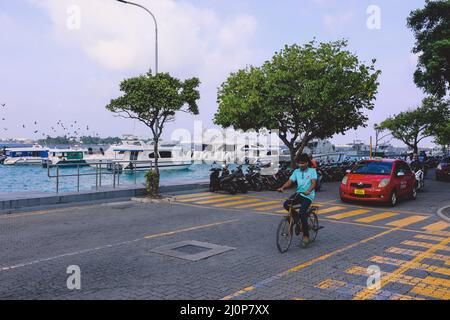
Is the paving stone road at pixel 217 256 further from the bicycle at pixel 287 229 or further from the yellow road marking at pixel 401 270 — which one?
the bicycle at pixel 287 229

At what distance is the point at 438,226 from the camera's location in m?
10.7

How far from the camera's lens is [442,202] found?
1577 cm

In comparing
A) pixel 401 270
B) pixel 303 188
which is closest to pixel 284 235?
pixel 303 188

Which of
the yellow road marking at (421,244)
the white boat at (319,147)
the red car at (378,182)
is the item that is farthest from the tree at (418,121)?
the yellow road marking at (421,244)

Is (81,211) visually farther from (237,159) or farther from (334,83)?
(237,159)

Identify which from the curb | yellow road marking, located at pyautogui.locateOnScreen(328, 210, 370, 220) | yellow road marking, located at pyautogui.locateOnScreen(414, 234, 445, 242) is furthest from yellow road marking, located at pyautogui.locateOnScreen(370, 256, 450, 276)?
the curb

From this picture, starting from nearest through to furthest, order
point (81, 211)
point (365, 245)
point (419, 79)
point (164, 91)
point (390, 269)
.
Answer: point (390, 269) < point (365, 245) < point (81, 211) < point (164, 91) < point (419, 79)

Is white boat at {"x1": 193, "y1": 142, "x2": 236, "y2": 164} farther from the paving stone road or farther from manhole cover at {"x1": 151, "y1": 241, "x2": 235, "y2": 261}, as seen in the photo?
manhole cover at {"x1": 151, "y1": 241, "x2": 235, "y2": 261}

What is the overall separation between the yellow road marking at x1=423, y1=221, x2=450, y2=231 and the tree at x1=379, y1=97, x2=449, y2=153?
4450 centimetres

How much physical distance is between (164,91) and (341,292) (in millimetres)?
11591

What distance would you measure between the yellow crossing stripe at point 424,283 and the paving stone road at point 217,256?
0.01m

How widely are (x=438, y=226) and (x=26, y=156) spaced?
232 ft

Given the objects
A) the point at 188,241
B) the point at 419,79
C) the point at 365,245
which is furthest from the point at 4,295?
the point at 419,79

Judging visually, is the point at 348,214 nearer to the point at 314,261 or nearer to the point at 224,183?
the point at 314,261
